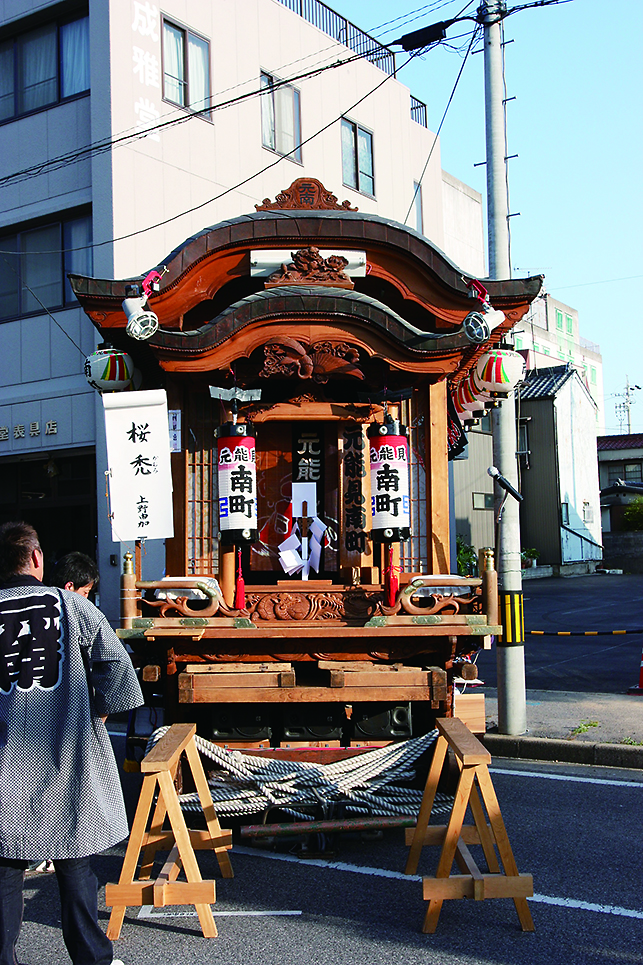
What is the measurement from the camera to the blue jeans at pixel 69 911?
152 inches

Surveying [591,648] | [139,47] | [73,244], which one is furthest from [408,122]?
[591,648]

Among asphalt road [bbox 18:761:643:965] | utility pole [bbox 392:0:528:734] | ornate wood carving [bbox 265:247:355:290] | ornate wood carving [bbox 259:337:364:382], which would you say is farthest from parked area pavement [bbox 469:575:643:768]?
ornate wood carving [bbox 265:247:355:290]

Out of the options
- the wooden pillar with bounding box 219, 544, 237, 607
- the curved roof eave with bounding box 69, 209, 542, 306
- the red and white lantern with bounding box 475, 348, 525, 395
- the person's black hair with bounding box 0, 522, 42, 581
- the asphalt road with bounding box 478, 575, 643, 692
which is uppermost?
the curved roof eave with bounding box 69, 209, 542, 306

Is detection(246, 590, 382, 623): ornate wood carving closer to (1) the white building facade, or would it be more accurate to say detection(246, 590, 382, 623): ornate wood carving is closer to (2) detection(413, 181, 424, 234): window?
(1) the white building facade

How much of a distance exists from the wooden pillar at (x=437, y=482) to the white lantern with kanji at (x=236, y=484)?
1757 millimetres

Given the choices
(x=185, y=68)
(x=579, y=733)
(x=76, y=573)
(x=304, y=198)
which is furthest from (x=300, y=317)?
(x=185, y=68)

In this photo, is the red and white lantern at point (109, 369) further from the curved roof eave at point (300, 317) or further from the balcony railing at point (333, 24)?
the balcony railing at point (333, 24)

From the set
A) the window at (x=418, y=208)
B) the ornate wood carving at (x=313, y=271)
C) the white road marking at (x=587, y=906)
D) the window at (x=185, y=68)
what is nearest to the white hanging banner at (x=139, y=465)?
the ornate wood carving at (x=313, y=271)

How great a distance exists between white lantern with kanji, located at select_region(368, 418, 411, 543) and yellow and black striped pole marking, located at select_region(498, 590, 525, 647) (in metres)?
2.33

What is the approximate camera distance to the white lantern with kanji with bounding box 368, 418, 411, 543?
289 inches

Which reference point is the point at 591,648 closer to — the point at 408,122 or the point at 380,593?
the point at 380,593

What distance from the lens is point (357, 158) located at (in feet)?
73.9

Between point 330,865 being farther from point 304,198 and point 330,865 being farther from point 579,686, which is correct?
point 579,686

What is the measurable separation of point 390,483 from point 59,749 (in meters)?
4.06
